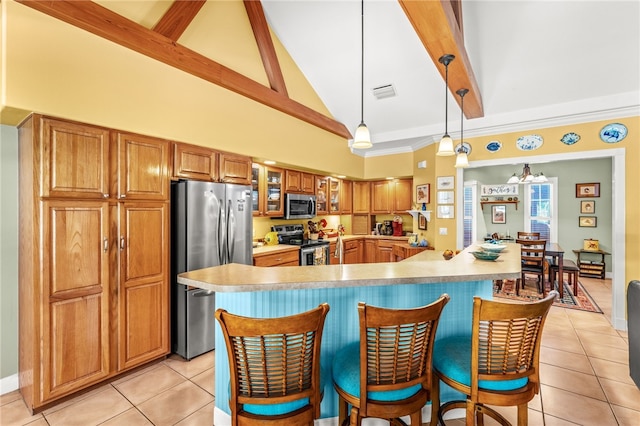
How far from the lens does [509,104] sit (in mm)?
4199

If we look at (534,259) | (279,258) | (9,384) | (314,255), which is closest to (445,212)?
(534,259)

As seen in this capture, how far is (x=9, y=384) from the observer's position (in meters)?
2.49

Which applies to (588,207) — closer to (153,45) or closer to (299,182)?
(299,182)

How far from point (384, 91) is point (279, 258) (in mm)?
2906

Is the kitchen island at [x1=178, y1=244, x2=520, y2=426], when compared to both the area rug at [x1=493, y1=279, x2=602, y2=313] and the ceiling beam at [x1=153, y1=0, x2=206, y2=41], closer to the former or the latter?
the ceiling beam at [x1=153, y1=0, x2=206, y2=41]

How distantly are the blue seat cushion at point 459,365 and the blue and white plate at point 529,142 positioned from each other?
3.63 meters

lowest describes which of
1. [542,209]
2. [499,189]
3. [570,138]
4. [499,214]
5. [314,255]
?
[314,255]

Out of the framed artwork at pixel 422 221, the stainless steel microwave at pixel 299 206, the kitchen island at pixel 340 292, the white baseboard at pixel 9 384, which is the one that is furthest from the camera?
the framed artwork at pixel 422 221

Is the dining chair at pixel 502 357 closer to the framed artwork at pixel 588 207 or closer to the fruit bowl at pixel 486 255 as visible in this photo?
the fruit bowl at pixel 486 255

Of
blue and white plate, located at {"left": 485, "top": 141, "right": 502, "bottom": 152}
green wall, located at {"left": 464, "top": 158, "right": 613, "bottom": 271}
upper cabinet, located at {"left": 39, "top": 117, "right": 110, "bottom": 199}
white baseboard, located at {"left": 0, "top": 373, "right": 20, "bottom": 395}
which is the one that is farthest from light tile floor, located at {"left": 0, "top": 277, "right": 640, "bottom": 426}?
green wall, located at {"left": 464, "top": 158, "right": 613, "bottom": 271}

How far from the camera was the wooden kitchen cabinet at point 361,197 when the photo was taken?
661cm

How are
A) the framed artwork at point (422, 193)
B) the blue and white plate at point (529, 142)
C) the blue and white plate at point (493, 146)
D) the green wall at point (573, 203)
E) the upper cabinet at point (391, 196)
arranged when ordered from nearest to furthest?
the blue and white plate at point (529, 142), the blue and white plate at point (493, 146), the framed artwork at point (422, 193), the upper cabinet at point (391, 196), the green wall at point (573, 203)

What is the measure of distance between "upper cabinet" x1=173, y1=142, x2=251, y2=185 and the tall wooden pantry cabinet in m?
0.15

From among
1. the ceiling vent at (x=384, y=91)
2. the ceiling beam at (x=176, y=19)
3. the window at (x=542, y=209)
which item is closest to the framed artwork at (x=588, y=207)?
the window at (x=542, y=209)
